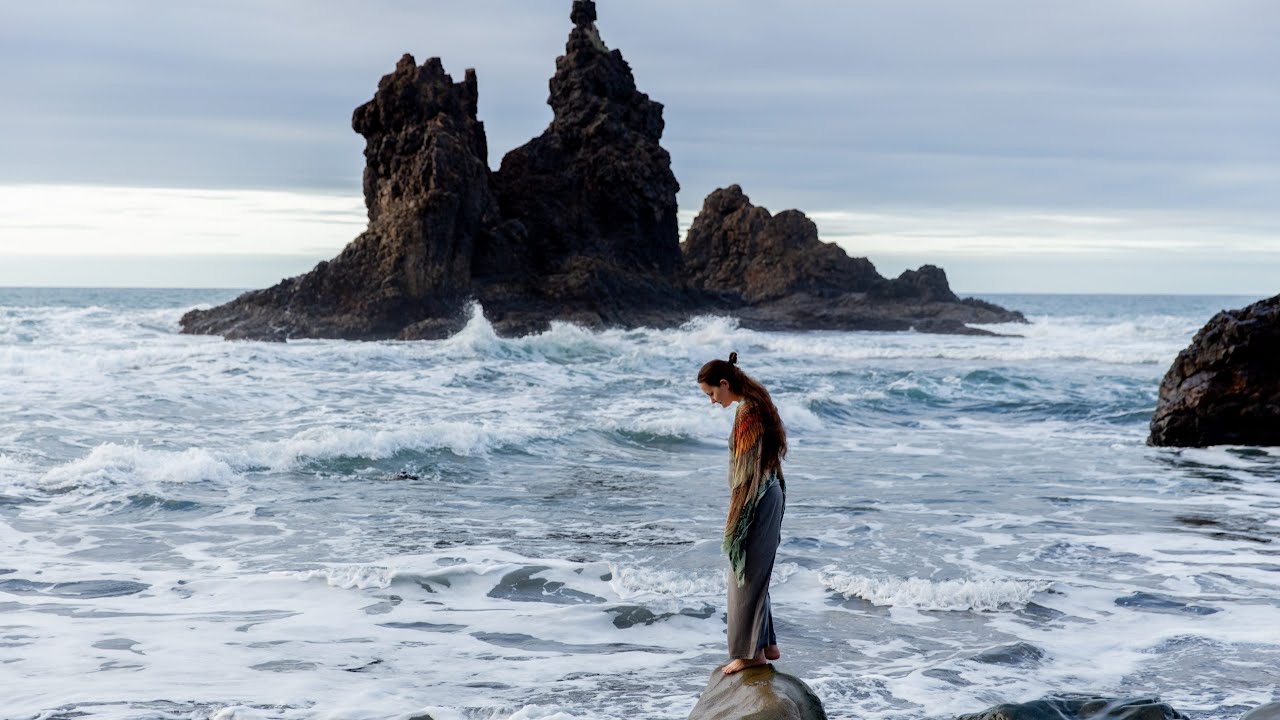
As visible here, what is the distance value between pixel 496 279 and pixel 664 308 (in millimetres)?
7936

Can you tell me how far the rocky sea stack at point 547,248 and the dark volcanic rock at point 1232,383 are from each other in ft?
99.4

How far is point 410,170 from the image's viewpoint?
152 ft

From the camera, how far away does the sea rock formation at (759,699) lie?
16.5 ft

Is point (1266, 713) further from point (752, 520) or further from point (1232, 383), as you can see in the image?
point (1232, 383)

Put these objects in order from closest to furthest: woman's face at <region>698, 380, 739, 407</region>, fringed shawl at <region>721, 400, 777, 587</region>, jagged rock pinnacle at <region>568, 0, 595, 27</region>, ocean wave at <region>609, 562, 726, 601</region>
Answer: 1. woman's face at <region>698, 380, 739, 407</region>
2. fringed shawl at <region>721, 400, 777, 587</region>
3. ocean wave at <region>609, 562, 726, 601</region>
4. jagged rock pinnacle at <region>568, 0, 595, 27</region>

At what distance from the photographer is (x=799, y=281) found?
64.8 metres

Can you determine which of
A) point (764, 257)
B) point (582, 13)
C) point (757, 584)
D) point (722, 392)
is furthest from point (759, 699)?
point (764, 257)

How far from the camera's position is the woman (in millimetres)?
5777

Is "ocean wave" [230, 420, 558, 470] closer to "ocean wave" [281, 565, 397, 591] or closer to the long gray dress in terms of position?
"ocean wave" [281, 565, 397, 591]

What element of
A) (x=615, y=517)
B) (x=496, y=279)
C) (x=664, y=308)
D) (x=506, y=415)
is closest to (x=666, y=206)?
(x=664, y=308)

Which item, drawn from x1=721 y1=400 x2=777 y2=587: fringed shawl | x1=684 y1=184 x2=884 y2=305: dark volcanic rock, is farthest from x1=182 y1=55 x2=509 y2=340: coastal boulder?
x1=721 y1=400 x2=777 y2=587: fringed shawl

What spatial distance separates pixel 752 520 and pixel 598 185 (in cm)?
4933

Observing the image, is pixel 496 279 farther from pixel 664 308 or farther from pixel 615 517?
pixel 615 517

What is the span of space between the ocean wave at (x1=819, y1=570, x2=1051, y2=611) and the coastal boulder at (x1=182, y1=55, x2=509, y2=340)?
116ft
